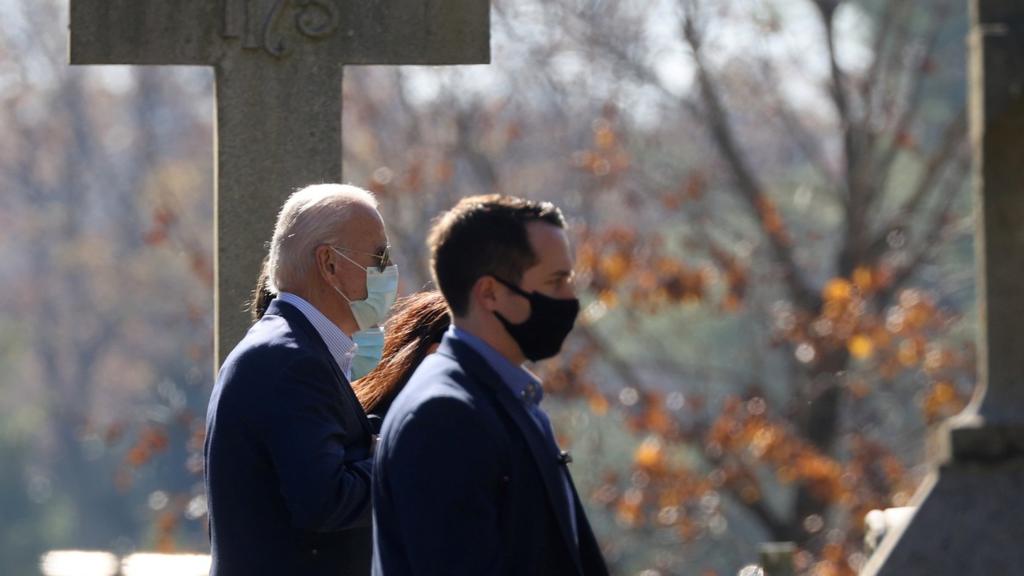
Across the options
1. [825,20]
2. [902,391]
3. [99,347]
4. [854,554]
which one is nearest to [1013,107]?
[854,554]

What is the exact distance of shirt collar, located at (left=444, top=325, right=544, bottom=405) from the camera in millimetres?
3258

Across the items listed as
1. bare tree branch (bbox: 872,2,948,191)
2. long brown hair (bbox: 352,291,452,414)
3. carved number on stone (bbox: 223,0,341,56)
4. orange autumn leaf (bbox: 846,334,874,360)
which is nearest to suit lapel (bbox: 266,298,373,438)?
long brown hair (bbox: 352,291,452,414)

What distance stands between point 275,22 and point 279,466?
173 centimetres

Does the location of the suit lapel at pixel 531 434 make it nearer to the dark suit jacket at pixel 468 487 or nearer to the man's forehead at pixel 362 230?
the dark suit jacket at pixel 468 487

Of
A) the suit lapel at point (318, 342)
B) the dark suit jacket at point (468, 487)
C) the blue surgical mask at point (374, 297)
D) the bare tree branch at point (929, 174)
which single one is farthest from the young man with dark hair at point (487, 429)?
the bare tree branch at point (929, 174)

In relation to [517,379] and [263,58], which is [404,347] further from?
[517,379]

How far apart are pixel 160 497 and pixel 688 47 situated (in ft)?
20.2

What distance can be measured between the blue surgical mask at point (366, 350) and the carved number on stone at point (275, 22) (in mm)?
1020

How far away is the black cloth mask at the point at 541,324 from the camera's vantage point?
329 centimetres

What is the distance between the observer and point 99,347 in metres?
39.8

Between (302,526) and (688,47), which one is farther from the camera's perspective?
(688,47)

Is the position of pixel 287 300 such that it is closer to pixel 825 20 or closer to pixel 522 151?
pixel 825 20

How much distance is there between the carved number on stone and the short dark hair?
6.47 feet

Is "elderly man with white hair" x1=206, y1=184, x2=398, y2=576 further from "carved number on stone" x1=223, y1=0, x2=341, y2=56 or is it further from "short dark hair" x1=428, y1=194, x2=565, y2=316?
"carved number on stone" x1=223, y1=0, x2=341, y2=56
